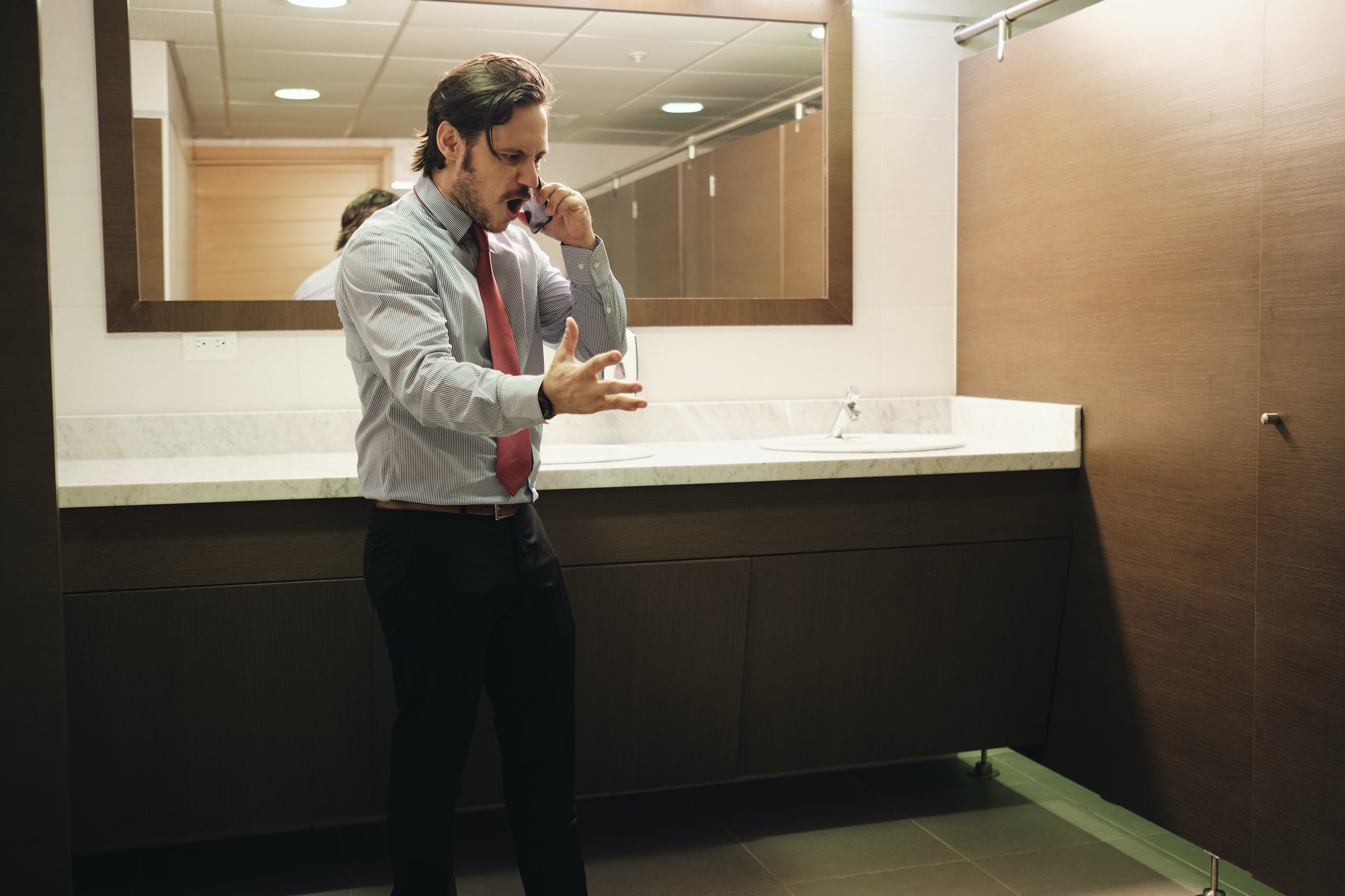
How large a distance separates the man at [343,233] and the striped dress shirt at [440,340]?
2.23 feet

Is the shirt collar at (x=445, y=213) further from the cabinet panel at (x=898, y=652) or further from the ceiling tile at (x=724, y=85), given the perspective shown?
the ceiling tile at (x=724, y=85)

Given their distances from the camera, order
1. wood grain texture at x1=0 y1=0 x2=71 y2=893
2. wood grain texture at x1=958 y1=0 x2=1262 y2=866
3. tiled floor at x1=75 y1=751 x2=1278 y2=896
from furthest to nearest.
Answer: tiled floor at x1=75 y1=751 x2=1278 y2=896
wood grain texture at x1=958 y1=0 x2=1262 y2=866
wood grain texture at x1=0 y1=0 x2=71 y2=893

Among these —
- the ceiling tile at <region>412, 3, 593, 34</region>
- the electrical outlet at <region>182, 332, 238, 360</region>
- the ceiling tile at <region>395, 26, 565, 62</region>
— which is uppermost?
the ceiling tile at <region>412, 3, 593, 34</region>

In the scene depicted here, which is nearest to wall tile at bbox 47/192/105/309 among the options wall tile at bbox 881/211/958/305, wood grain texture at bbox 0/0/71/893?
wood grain texture at bbox 0/0/71/893

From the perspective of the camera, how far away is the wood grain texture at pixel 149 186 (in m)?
2.45

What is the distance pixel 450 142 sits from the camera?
1.75 meters

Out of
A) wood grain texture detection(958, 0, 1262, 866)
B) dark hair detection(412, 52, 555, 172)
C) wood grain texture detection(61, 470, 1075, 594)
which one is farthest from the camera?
wood grain texture detection(958, 0, 1262, 866)

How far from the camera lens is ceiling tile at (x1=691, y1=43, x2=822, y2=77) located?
2854 millimetres

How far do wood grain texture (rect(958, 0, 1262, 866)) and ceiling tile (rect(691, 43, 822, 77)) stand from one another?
1.46ft

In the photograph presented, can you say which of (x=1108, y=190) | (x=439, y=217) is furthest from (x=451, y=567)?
(x=1108, y=190)

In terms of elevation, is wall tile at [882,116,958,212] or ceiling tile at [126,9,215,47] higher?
ceiling tile at [126,9,215,47]

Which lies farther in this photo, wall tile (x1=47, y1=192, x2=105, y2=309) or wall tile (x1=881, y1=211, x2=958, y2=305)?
wall tile (x1=881, y1=211, x2=958, y2=305)

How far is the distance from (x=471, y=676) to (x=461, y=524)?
0.24m

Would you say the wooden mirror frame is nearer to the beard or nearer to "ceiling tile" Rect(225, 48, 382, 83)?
"ceiling tile" Rect(225, 48, 382, 83)
